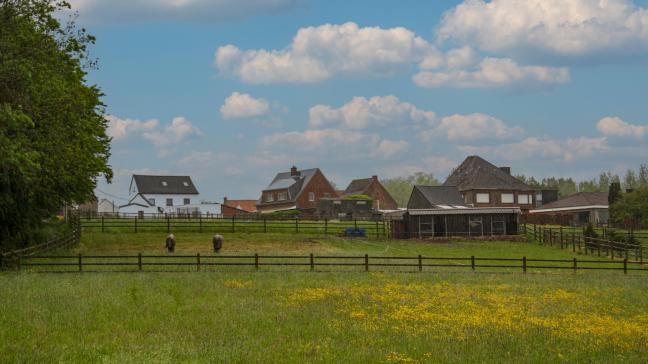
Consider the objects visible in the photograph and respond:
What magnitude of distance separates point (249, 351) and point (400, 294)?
460 inches

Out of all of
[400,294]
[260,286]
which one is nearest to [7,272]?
[260,286]

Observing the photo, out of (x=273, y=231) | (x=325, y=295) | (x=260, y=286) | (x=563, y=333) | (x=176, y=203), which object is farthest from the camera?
(x=176, y=203)

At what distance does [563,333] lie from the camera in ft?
65.2

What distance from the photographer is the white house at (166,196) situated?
110938 mm

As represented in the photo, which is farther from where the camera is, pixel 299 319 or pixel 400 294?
pixel 400 294

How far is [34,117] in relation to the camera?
33.3m

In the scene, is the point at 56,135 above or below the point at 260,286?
above

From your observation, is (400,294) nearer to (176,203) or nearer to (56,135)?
(56,135)

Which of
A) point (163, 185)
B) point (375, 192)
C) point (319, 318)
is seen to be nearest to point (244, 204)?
point (163, 185)

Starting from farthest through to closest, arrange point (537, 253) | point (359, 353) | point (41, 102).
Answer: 1. point (537, 253)
2. point (41, 102)
3. point (359, 353)

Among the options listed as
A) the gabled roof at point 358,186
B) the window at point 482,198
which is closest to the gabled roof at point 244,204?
the gabled roof at point 358,186

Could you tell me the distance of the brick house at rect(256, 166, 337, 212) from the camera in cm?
11006

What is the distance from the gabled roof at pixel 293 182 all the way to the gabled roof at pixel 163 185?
12.7 m

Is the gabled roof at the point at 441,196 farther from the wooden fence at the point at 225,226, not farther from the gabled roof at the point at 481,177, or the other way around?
the gabled roof at the point at 481,177
